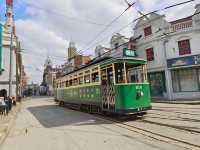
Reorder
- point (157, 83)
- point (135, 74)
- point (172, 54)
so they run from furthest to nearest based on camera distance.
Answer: point (157, 83) < point (172, 54) < point (135, 74)

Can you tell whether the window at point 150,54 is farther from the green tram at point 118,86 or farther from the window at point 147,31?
the green tram at point 118,86

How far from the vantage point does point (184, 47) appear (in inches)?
888

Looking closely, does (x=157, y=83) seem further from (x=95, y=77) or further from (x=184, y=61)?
(x=95, y=77)

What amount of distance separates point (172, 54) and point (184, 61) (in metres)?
1.68

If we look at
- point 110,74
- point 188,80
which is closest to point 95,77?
point 110,74

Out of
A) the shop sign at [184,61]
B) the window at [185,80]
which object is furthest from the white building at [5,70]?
the window at [185,80]

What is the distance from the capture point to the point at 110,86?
11906 mm

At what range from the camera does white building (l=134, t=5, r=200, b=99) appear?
21.8 metres

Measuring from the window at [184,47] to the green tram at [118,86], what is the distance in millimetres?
11854

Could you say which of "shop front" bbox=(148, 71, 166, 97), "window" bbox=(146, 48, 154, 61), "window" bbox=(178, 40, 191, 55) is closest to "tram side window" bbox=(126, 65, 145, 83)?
"window" bbox=(178, 40, 191, 55)

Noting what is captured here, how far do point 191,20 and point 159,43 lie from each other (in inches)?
164

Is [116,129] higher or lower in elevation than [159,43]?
lower

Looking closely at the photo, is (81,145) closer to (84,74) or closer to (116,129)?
(116,129)

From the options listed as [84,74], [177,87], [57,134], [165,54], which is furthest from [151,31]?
[57,134]
